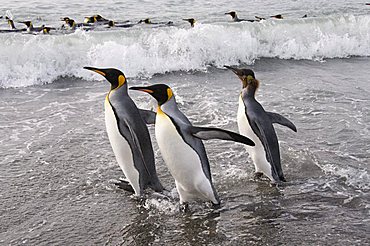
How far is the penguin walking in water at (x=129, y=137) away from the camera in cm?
399

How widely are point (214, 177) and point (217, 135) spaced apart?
0.95m

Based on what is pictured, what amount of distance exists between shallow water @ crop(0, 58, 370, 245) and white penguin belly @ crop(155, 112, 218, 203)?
19 centimetres

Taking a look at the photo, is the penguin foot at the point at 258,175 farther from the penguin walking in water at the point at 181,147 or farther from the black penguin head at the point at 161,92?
the black penguin head at the point at 161,92

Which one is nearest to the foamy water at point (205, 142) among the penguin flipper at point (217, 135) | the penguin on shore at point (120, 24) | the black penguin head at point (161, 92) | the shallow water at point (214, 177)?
the shallow water at point (214, 177)

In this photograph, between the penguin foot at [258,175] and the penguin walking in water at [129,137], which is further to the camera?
the penguin foot at [258,175]

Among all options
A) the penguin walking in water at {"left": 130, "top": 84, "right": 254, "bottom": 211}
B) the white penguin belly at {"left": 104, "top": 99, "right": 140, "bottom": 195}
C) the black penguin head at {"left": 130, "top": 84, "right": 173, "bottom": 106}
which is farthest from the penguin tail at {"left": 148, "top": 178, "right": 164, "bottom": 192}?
the black penguin head at {"left": 130, "top": 84, "right": 173, "bottom": 106}

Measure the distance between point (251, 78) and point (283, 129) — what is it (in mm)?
1471

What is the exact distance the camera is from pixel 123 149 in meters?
4.08

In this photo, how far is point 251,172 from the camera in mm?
4559

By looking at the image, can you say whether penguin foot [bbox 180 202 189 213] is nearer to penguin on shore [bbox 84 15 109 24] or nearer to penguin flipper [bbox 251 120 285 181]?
penguin flipper [bbox 251 120 285 181]

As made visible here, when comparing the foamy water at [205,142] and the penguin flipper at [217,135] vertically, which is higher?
the penguin flipper at [217,135]

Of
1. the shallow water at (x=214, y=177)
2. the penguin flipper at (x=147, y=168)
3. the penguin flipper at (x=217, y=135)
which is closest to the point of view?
the penguin flipper at (x=217, y=135)

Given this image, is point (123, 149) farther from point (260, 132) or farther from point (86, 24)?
point (86, 24)

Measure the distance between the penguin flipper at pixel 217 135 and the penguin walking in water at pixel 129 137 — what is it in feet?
1.60
